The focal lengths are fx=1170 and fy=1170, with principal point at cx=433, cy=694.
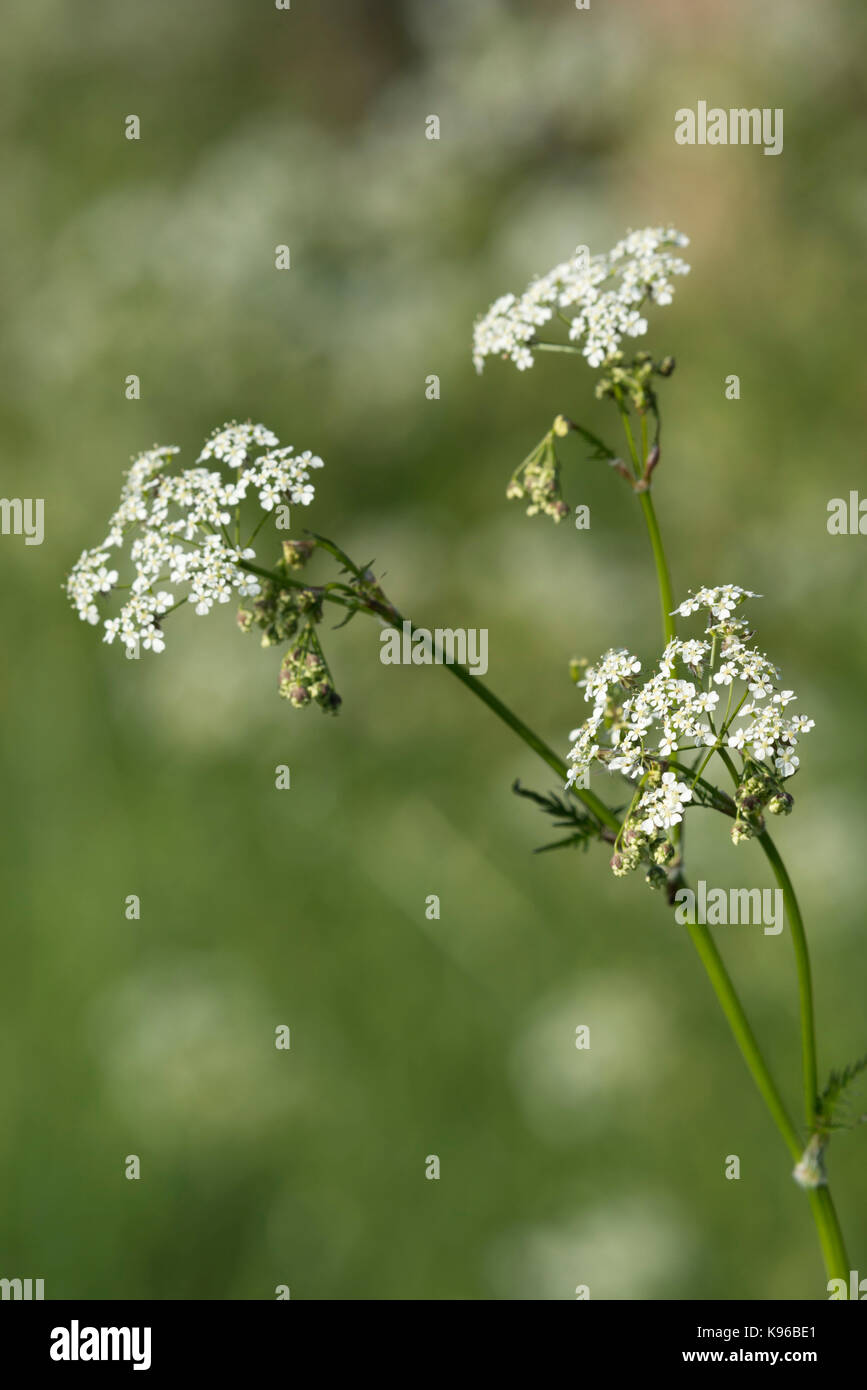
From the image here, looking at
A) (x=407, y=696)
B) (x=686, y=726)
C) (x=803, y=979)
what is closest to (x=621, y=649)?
(x=686, y=726)

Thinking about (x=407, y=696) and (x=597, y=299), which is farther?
(x=407, y=696)

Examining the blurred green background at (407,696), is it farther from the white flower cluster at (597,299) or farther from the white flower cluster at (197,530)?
the white flower cluster at (197,530)

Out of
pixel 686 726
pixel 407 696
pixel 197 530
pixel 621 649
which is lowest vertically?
pixel 686 726

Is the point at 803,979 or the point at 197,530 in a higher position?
the point at 197,530

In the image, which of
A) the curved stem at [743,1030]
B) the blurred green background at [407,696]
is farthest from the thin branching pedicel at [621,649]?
the blurred green background at [407,696]

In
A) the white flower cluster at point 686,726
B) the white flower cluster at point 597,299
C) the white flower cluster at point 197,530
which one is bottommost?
the white flower cluster at point 686,726

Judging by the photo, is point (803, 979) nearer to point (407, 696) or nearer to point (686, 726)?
point (686, 726)
